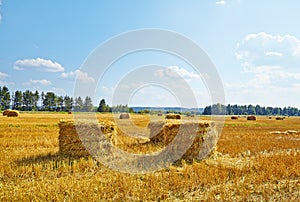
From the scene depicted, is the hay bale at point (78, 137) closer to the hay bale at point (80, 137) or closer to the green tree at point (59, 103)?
the hay bale at point (80, 137)

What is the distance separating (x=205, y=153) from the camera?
31.9 feet

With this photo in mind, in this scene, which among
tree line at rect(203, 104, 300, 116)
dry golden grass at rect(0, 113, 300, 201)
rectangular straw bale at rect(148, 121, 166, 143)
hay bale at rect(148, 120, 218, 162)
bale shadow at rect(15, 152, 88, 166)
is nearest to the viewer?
dry golden grass at rect(0, 113, 300, 201)

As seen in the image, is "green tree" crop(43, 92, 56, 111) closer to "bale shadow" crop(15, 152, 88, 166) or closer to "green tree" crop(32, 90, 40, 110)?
"green tree" crop(32, 90, 40, 110)

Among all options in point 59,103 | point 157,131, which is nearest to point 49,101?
point 59,103

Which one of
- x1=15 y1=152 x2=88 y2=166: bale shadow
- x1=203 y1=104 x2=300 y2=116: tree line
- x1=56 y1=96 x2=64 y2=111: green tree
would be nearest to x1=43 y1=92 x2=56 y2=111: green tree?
x1=56 y1=96 x2=64 y2=111: green tree

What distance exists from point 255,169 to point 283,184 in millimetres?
1434

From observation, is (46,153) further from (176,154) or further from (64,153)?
(176,154)

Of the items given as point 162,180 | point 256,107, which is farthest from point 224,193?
point 256,107

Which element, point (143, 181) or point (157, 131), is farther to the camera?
point (157, 131)

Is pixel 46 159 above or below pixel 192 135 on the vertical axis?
below

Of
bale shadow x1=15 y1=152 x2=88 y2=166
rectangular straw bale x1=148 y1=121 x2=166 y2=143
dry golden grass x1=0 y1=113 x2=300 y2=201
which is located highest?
rectangular straw bale x1=148 y1=121 x2=166 y2=143

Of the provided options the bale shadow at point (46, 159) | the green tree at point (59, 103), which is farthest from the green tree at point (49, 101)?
the bale shadow at point (46, 159)

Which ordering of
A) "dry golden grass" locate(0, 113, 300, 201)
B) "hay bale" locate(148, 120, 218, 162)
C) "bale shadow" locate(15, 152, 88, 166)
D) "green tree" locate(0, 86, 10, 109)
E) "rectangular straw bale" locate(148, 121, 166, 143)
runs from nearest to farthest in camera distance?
"dry golden grass" locate(0, 113, 300, 201)
"bale shadow" locate(15, 152, 88, 166)
"hay bale" locate(148, 120, 218, 162)
"rectangular straw bale" locate(148, 121, 166, 143)
"green tree" locate(0, 86, 10, 109)

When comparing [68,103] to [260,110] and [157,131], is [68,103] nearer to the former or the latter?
[157,131]
